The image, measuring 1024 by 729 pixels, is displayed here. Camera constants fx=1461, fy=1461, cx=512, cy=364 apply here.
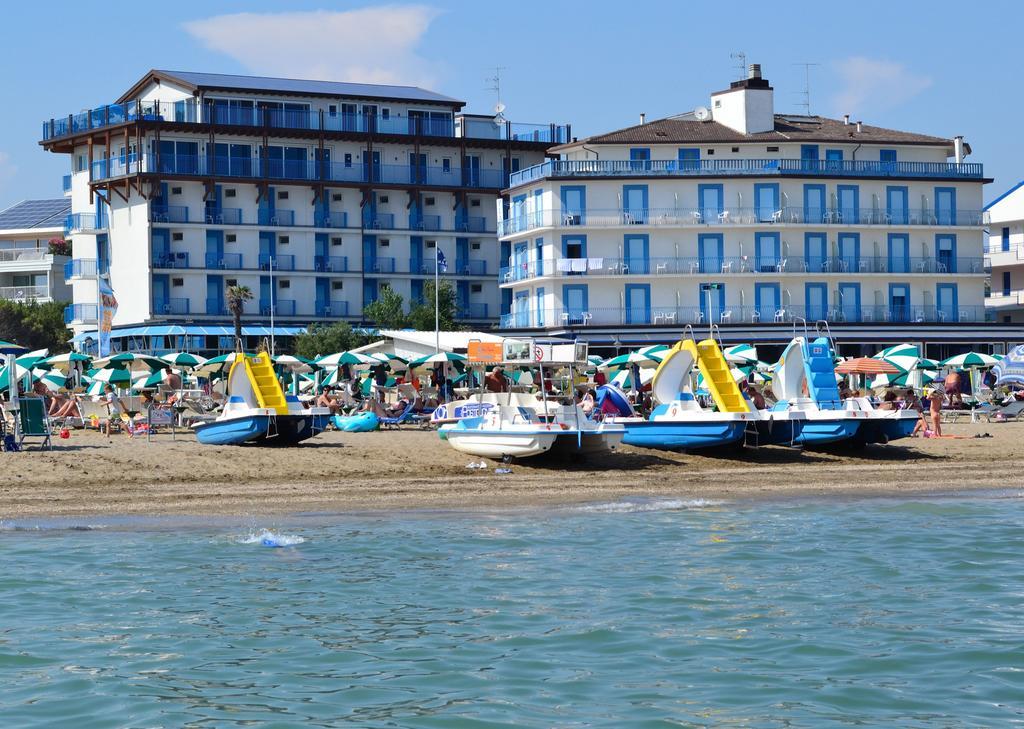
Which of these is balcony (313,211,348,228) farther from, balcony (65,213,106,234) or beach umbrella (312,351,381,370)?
beach umbrella (312,351,381,370)

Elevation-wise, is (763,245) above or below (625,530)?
above

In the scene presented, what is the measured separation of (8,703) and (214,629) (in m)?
2.80

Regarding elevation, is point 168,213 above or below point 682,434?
above

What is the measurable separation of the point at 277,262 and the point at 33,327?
18.9m

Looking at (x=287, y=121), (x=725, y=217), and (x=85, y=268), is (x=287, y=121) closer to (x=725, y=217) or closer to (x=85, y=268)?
(x=85, y=268)

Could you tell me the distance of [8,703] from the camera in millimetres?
11562

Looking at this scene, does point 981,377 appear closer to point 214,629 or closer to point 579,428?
point 579,428

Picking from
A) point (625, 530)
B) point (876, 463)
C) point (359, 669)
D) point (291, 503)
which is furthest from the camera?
point (876, 463)

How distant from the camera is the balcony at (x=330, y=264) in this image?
76.6 meters

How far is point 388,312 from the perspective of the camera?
71.9m

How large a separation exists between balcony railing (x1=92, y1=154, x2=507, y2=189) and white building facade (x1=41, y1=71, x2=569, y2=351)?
A: 0.25 ft

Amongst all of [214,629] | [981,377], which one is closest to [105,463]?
[214,629]

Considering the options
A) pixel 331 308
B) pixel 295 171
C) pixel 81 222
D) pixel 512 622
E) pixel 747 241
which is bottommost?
pixel 512 622

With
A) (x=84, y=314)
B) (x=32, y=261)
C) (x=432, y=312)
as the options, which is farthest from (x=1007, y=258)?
(x=32, y=261)
